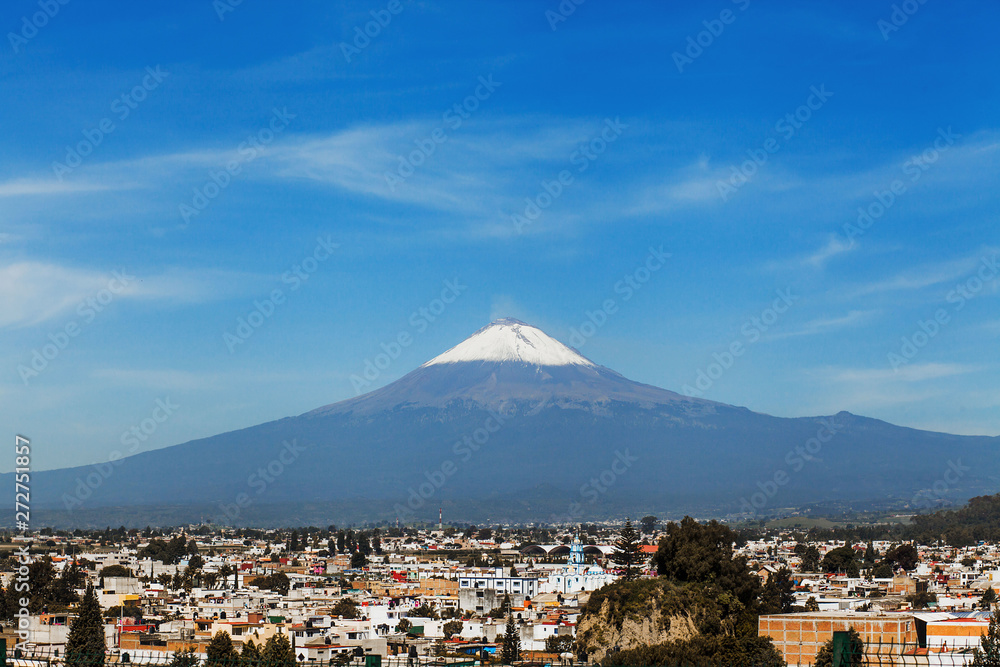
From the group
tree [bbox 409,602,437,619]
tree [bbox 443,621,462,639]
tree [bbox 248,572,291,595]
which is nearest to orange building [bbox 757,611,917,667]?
tree [bbox 443,621,462,639]

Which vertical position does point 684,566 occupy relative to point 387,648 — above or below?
above

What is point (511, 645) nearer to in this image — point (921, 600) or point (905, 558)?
point (921, 600)

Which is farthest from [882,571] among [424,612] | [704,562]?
[704,562]

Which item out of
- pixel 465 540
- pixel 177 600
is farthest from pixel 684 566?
pixel 465 540

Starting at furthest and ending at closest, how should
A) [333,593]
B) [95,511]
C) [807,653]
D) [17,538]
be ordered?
1. [95,511]
2. [17,538]
3. [333,593]
4. [807,653]

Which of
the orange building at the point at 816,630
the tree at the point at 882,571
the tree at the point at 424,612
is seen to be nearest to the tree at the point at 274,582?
the tree at the point at 424,612

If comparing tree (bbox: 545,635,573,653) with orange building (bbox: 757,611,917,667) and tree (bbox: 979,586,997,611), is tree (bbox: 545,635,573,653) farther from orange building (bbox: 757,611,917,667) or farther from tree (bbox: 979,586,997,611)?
tree (bbox: 979,586,997,611)

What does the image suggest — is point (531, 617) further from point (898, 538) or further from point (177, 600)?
A: point (898, 538)

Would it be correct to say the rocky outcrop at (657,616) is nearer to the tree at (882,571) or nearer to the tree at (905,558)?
the tree at (882,571)
